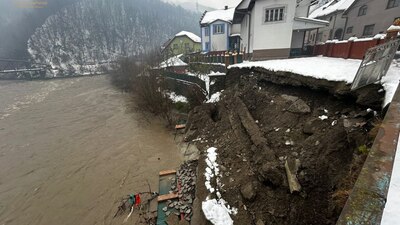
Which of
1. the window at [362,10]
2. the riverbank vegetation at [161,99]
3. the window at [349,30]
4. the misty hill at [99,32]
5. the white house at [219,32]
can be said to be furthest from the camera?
the misty hill at [99,32]

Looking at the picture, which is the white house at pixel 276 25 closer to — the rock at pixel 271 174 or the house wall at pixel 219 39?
the house wall at pixel 219 39

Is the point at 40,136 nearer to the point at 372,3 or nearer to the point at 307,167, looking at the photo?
the point at 307,167

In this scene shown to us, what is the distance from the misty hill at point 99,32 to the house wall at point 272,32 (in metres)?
40.3

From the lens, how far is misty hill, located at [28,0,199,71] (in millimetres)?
61828

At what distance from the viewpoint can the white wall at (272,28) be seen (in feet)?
46.1

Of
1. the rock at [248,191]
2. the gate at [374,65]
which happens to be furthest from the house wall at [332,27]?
→ the rock at [248,191]

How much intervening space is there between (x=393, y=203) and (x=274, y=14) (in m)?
15.9

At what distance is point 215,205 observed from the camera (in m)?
5.45

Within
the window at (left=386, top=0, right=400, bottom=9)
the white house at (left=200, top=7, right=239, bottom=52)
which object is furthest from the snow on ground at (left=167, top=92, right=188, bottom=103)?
the window at (left=386, top=0, right=400, bottom=9)

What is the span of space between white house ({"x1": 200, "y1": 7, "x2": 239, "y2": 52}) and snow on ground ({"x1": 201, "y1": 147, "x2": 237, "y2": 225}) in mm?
21627

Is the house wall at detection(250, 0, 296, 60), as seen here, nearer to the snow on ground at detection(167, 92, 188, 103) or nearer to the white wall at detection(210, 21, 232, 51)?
the snow on ground at detection(167, 92, 188, 103)

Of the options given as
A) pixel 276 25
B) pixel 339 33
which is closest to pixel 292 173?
pixel 276 25

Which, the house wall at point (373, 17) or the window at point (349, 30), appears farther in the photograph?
the window at point (349, 30)

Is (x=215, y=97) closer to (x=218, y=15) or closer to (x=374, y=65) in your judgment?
(x=374, y=65)
